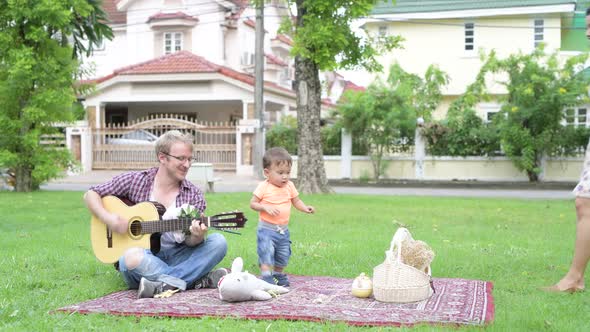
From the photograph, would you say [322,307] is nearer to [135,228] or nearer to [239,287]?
[239,287]

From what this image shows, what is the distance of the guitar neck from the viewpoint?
5.58 metres

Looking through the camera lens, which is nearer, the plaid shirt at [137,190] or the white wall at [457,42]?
the plaid shirt at [137,190]

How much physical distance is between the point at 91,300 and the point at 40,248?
→ 3.29m

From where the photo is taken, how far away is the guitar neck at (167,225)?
5578 millimetres

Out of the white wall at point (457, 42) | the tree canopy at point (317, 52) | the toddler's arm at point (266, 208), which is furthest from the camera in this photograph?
the white wall at point (457, 42)

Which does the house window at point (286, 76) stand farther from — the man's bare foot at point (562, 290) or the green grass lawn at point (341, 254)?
the man's bare foot at point (562, 290)

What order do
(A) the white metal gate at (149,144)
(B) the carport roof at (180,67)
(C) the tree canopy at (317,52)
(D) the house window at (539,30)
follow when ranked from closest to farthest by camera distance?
1. (C) the tree canopy at (317,52)
2. (A) the white metal gate at (149,144)
3. (D) the house window at (539,30)
4. (B) the carport roof at (180,67)

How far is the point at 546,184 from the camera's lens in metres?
24.0

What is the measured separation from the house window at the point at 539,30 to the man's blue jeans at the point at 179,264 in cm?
2714

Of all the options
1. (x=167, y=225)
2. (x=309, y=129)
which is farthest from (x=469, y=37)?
(x=167, y=225)

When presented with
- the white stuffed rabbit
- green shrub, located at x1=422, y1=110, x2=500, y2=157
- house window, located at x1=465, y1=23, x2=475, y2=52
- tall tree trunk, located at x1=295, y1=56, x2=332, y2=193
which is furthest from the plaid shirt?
house window, located at x1=465, y1=23, x2=475, y2=52

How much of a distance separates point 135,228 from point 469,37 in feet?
90.1

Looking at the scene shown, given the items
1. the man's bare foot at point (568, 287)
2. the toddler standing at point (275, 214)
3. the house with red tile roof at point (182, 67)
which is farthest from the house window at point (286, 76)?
the man's bare foot at point (568, 287)

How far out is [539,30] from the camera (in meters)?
30.4
